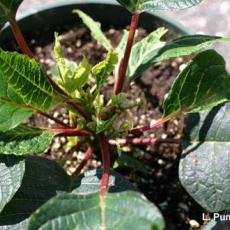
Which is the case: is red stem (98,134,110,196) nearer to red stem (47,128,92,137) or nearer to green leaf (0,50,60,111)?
red stem (47,128,92,137)

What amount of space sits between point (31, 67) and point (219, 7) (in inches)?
37.2

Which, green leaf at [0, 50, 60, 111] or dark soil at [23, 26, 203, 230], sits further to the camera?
dark soil at [23, 26, 203, 230]

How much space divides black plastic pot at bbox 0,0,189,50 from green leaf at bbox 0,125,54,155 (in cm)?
54

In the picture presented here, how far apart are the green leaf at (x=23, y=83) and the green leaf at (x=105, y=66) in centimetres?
9

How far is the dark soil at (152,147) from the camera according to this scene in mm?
1176

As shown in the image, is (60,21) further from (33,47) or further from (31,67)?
(31,67)

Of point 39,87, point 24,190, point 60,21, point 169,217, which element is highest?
point 60,21

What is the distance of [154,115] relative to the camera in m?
1.29

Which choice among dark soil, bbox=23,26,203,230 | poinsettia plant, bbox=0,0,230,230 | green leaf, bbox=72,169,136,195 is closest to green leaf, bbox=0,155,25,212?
poinsettia plant, bbox=0,0,230,230

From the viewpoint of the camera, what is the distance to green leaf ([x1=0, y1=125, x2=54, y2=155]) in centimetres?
84

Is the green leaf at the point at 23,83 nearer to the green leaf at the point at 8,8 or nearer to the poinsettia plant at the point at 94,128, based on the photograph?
the poinsettia plant at the point at 94,128

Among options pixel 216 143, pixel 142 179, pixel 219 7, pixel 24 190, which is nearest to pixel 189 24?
pixel 219 7

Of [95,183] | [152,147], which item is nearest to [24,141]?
[95,183]

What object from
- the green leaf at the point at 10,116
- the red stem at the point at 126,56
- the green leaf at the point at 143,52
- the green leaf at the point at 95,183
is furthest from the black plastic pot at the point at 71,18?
the green leaf at the point at 10,116
